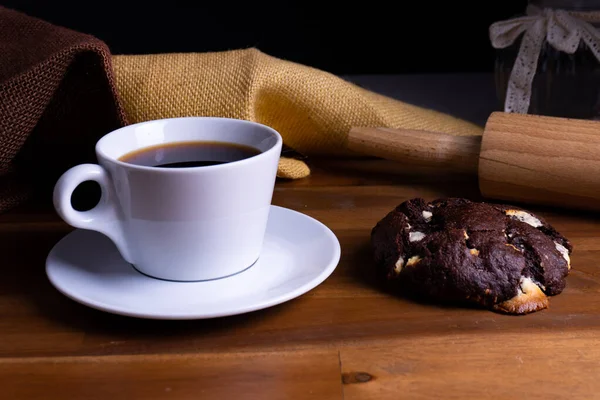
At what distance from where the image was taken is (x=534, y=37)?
122 cm

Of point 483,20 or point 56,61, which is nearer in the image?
point 56,61

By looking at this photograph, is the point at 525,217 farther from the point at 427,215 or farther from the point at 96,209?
the point at 96,209

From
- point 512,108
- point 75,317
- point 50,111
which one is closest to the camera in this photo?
point 75,317

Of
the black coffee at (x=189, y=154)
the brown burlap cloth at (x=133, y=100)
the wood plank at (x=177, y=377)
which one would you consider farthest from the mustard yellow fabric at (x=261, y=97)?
the wood plank at (x=177, y=377)

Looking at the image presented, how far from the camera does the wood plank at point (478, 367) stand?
2.06 feet

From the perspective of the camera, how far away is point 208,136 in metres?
0.87

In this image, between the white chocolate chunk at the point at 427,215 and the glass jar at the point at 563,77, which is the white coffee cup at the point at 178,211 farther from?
the glass jar at the point at 563,77

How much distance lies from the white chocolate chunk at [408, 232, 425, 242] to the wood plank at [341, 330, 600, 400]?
0.41 ft

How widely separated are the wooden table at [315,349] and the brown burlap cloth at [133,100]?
220 millimetres

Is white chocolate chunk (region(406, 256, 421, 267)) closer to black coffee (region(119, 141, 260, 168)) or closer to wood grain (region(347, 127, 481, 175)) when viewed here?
black coffee (region(119, 141, 260, 168))

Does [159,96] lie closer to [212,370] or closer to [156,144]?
[156,144]

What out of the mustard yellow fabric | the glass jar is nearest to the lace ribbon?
the glass jar

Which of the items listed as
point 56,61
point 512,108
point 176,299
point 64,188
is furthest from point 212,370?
point 512,108

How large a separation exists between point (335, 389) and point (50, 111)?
1.89ft
